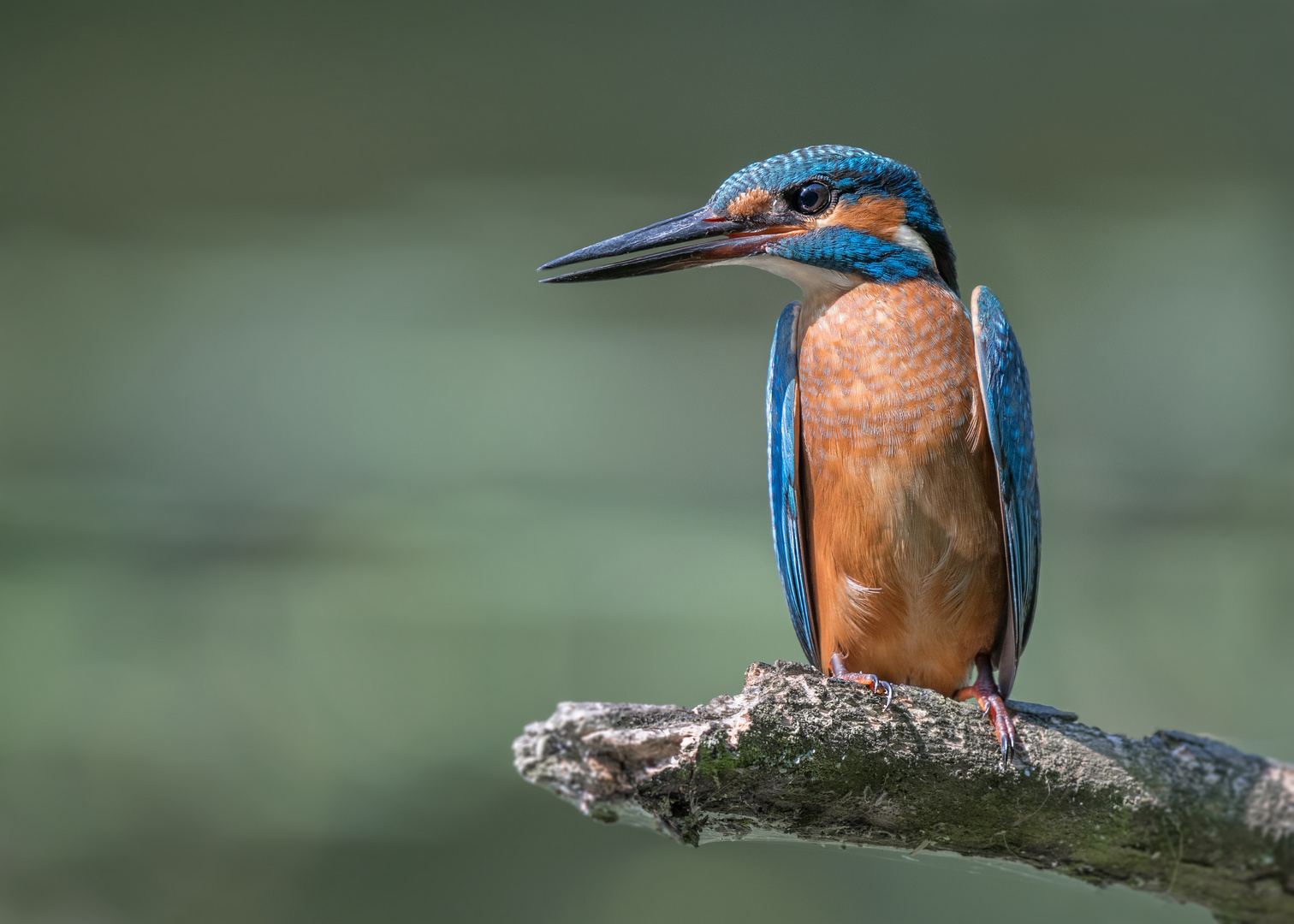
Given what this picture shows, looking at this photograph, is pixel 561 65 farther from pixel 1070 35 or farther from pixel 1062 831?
pixel 1062 831

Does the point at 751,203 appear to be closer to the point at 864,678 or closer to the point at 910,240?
the point at 910,240

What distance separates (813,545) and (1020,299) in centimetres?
256

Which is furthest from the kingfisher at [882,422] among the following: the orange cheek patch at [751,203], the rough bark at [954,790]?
the rough bark at [954,790]

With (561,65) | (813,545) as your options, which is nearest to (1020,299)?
(561,65)

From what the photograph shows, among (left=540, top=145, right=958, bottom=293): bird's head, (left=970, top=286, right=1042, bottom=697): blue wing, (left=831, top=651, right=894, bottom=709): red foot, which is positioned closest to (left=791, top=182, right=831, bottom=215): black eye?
(left=540, top=145, right=958, bottom=293): bird's head

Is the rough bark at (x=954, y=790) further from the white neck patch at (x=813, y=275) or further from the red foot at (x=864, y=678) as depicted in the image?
the white neck patch at (x=813, y=275)

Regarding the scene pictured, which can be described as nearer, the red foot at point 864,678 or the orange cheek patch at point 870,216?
the red foot at point 864,678

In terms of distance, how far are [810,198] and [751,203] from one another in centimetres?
9

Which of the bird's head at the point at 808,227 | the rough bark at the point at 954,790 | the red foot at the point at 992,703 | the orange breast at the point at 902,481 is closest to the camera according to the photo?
the rough bark at the point at 954,790

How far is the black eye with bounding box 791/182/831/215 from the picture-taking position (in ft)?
4.75

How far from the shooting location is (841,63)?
3553mm

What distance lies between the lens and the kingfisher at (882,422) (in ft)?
4.41

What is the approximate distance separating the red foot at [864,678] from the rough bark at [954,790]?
0.02 m

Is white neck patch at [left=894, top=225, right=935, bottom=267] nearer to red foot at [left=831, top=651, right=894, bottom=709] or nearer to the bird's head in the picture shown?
the bird's head
